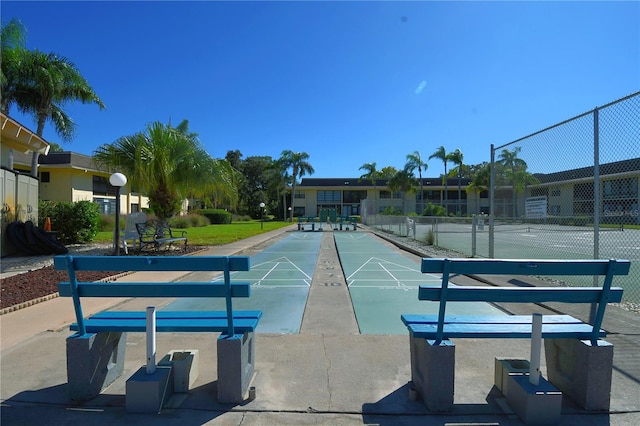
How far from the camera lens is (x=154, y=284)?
318 cm

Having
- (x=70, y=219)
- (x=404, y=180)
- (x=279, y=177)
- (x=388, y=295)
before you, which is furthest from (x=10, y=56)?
(x=404, y=180)

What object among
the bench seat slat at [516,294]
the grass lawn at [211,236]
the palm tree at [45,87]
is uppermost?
the palm tree at [45,87]

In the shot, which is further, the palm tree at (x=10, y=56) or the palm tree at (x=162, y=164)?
the palm tree at (x=10, y=56)

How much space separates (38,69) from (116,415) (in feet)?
85.1

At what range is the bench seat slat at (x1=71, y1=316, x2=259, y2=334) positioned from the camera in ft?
10.8

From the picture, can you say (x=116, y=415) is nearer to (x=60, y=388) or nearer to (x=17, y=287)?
(x=60, y=388)

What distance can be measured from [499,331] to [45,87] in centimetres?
2735

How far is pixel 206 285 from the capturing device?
3232 millimetres

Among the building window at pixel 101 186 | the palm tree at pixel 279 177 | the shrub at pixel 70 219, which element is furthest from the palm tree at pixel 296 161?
the shrub at pixel 70 219

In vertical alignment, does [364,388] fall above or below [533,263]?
below

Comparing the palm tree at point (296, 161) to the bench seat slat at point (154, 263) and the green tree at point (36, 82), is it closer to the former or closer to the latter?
the green tree at point (36, 82)

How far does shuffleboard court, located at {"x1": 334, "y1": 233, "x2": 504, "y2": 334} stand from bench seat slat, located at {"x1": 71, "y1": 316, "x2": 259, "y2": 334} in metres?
2.22

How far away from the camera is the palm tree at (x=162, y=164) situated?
14.0 m

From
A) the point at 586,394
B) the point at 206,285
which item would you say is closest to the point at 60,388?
the point at 206,285
